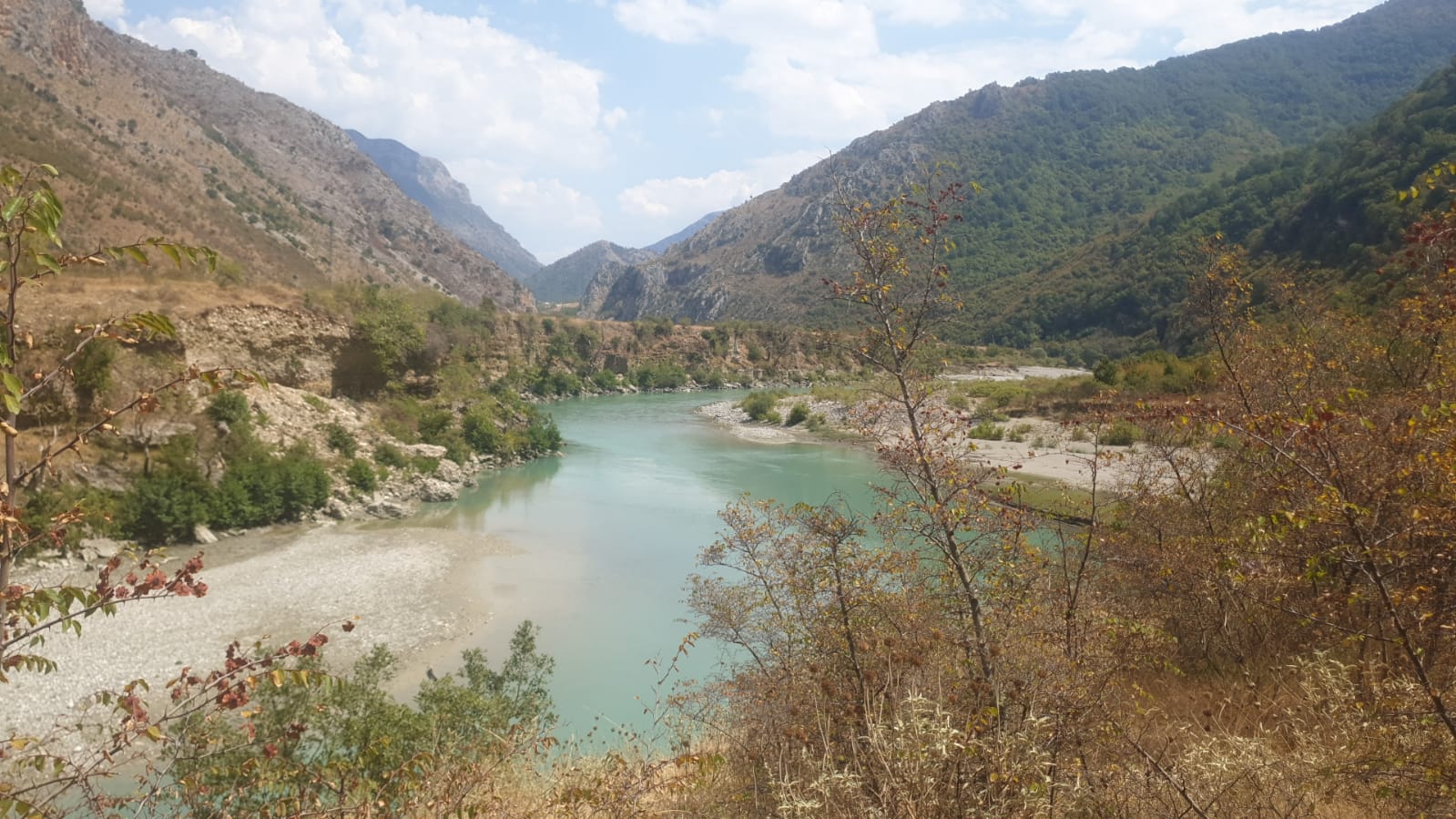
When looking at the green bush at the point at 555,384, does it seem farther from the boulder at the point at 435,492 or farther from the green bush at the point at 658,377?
the boulder at the point at 435,492

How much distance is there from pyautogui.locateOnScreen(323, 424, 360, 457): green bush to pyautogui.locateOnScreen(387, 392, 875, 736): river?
297 cm

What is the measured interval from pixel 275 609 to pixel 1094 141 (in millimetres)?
109168

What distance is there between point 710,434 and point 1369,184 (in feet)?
101

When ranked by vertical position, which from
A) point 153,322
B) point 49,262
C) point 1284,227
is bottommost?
point 153,322

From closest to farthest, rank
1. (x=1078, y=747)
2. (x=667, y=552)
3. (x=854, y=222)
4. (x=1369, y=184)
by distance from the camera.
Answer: (x=1078, y=747), (x=854, y=222), (x=667, y=552), (x=1369, y=184)

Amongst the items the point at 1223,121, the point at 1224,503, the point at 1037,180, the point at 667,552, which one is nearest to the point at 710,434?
the point at 667,552

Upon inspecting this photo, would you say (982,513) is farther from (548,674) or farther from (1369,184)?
(1369,184)

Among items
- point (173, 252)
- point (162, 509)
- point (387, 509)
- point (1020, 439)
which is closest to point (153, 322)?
point (173, 252)

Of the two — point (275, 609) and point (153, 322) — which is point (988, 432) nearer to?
point (275, 609)

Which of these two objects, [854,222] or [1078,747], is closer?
[1078,747]

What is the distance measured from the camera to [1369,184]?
31266 millimetres

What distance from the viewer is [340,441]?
1933cm

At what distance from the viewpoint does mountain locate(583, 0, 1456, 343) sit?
79.8 metres

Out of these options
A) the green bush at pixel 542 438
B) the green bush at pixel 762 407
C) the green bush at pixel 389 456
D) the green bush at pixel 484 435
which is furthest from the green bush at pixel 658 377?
the green bush at pixel 389 456
